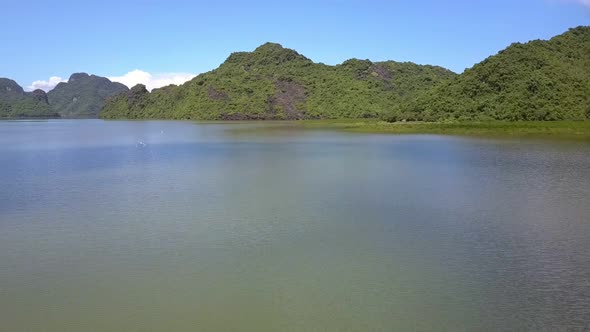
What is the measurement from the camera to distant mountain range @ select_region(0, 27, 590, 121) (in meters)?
68.4

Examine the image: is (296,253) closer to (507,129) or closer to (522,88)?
(507,129)

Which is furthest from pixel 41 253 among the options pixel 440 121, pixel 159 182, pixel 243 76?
pixel 243 76

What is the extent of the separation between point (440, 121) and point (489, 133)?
15324 mm

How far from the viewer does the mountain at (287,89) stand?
14012 centimetres

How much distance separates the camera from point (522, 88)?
6925 centimetres

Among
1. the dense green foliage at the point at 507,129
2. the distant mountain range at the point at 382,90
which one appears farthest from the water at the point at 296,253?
the distant mountain range at the point at 382,90

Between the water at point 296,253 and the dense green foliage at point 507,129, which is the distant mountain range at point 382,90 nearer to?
the dense green foliage at point 507,129

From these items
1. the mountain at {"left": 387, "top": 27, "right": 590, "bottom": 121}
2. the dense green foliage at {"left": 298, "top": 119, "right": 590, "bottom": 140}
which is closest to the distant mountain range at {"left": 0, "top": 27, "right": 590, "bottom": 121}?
the mountain at {"left": 387, "top": 27, "right": 590, "bottom": 121}

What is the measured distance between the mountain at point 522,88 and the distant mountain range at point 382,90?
0.46 ft

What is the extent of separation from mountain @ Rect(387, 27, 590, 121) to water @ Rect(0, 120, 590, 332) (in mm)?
46609

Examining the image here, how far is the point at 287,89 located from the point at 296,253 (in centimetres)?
14277

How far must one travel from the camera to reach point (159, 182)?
22203 mm

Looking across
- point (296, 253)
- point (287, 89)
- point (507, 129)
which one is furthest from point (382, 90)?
point (296, 253)

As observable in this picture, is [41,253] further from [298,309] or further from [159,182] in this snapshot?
[159,182]
